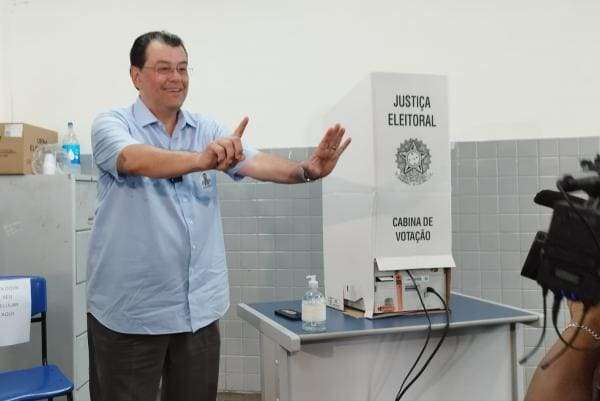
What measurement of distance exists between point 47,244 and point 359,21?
2.11m

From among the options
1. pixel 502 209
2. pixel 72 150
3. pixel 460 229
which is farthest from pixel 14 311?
pixel 502 209

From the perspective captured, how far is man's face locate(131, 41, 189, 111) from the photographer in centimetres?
160

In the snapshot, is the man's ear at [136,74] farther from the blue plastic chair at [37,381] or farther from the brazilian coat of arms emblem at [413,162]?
the blue plastic chair at [37,381]

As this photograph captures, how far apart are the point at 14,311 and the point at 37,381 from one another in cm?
34

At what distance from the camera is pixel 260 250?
114 inches

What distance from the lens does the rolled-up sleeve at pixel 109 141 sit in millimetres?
1468

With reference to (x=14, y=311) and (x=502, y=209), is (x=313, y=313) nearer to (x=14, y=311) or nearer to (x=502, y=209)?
(x=14, y=311)

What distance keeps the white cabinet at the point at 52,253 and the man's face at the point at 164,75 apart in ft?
3.76

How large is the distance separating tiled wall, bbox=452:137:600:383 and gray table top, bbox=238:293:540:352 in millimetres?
983

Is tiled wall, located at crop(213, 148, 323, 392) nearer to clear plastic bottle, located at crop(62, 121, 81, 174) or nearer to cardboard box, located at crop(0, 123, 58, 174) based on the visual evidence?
clear plastic bottle, located at crop(62, 121, 81, 174)

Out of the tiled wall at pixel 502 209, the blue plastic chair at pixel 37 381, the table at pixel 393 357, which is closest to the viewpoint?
the table at pixel 393 357

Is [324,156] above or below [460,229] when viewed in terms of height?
above

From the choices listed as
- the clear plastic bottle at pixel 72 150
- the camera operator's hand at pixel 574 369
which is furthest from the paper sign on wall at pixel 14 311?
the camera operator's hand at pixel 574 369

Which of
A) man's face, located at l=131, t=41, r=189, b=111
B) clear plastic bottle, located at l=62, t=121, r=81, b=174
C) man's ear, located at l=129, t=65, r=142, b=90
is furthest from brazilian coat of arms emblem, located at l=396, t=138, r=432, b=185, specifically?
clear plastic bottle, located at l=62, t=121, r=81, b=174
